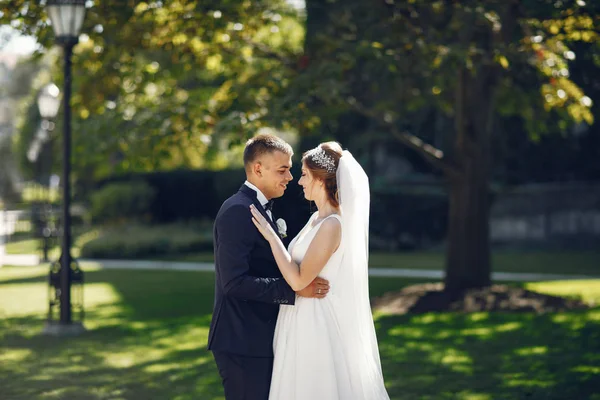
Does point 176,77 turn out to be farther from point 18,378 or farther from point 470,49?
point 18,378

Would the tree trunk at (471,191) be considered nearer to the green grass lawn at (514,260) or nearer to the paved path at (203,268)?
the paved path at (203,268)

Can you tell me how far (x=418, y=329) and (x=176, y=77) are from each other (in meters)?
5.55

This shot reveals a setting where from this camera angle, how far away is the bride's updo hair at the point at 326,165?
499 centimetres

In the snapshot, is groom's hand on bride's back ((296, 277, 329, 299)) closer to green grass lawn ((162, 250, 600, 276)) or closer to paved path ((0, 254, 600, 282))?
paved path ((0, 254, 600, 282))

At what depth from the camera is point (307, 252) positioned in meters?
4.84

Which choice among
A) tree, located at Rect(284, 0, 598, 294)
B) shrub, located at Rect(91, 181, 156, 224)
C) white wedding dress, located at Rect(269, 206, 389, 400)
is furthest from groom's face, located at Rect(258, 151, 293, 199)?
shrub, located at Rect(91, 181, 156, 224)

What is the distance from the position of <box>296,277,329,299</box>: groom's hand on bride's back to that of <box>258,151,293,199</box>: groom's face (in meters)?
0.53

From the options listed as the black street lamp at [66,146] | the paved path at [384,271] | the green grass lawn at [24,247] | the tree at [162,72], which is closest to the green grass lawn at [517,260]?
the paved path at [384,271]

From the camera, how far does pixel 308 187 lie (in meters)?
5.07

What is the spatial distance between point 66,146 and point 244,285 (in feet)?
25.6

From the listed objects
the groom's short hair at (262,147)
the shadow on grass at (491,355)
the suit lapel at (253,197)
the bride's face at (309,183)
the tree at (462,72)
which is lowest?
the shadow on grass at (491,355)

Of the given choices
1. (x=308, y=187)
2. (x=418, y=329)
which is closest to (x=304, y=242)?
(x=308, y=187)

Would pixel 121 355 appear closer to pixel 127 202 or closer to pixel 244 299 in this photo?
pixel 244 299

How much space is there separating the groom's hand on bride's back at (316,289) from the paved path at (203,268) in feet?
42.8
